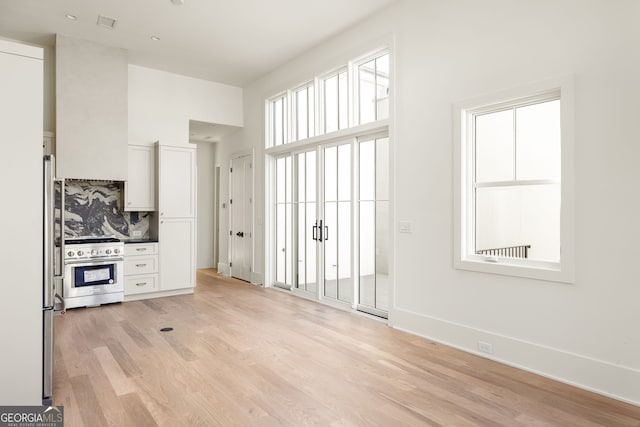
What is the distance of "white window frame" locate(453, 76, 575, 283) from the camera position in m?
2.86

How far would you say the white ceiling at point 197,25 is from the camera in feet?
14.2

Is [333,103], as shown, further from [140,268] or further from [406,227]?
[140,268]

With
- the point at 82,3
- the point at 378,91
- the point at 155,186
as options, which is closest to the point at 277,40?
the point at 378,91

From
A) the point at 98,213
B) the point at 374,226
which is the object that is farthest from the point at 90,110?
the point at 374,226

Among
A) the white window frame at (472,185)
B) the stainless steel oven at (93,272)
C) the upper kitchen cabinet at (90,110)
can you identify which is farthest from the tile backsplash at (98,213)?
the white window frame at (472,185)

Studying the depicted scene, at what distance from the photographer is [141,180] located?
5.82m

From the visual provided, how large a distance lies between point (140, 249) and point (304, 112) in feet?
10.2

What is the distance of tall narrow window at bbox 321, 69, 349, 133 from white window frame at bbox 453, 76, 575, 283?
1809 millimetres

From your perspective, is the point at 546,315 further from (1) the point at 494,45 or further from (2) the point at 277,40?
(2) the point at 277,40

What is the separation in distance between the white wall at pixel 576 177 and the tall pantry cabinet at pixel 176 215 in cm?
316

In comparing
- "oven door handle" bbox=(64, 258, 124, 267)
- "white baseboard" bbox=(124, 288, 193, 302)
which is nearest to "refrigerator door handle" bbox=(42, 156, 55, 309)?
"oven door handle" bbox=(64, 258, 124, 267)

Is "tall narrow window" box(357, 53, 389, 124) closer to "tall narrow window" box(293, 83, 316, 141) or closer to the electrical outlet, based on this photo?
"tall narrow window" box(293, 83, 316, 141)

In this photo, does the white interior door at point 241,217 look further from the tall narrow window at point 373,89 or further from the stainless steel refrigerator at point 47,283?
the stainless steel refrigerator at point 47,283

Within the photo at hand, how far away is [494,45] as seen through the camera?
3348mm
